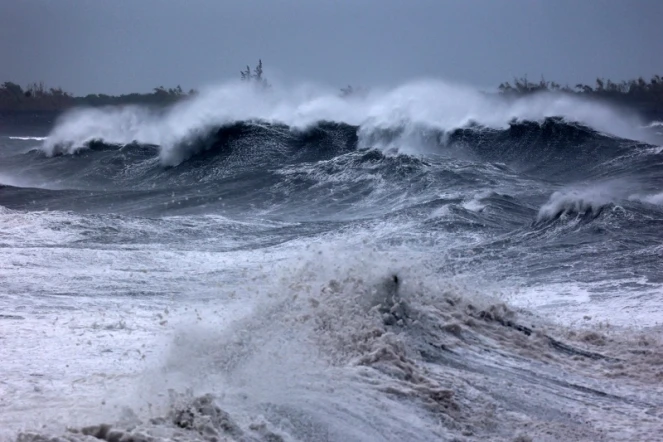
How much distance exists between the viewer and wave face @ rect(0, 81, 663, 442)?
360 cm

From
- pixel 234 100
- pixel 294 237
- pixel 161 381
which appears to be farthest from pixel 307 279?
pixel 234 100

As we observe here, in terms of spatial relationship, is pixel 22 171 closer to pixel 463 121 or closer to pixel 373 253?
pixel 463 121

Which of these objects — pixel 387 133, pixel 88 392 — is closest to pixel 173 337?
pixel 88 392

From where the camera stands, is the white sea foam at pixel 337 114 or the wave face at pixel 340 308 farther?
the white sea foam at pixel 337 114

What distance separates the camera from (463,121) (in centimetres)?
2227

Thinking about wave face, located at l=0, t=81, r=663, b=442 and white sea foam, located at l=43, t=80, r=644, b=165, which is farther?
white sea foam, located at l=43, t=80, r=644, b=165

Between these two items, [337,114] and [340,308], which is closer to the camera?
[340,308]

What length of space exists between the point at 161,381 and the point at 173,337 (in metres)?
0.82

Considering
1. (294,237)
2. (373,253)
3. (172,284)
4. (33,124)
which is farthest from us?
(33,124)

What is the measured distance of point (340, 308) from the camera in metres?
4.79

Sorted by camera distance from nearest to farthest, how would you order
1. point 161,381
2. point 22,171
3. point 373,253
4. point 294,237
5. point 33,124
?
point 161,381, point 373,253, point 294,237, point 22,171, point 33,124

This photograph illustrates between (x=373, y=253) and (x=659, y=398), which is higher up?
(x=373, y=253)

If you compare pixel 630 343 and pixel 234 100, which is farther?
pixel 234 100

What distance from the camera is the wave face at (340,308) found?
3604 mm
